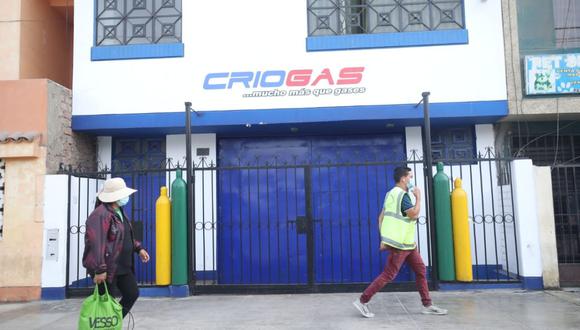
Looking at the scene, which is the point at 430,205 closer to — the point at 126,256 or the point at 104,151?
the point at 126,256

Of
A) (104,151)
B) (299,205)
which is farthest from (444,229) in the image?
(104,151)

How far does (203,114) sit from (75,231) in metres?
2.84

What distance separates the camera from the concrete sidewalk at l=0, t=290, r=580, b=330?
18.8 feet

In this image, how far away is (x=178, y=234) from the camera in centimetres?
757

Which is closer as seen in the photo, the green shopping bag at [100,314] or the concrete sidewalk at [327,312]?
the green shopping bag at [100,314]

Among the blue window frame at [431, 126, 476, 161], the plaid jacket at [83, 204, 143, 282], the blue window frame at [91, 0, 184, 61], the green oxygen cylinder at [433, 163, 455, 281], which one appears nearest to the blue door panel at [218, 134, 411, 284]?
the blue window frame at [431, 126, 476, 161]

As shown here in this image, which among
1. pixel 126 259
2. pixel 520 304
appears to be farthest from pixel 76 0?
pixel 520 304

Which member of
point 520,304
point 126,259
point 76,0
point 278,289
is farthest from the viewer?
point 76,0

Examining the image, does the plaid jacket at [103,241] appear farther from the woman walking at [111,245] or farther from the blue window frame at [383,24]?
the blue window frame at [383,24]

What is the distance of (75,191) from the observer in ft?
26.5

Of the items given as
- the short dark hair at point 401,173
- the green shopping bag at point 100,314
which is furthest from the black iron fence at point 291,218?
the green shopping bag at point 100,314

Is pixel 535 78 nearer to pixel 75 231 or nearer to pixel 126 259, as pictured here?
pixel 126 259

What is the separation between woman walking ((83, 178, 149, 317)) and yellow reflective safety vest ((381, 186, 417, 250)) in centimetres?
281

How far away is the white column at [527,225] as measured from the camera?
292 inches
